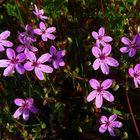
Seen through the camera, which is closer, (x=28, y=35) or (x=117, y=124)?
(x=117, y=124)

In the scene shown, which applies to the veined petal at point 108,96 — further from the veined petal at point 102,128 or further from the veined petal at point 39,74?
the veined petal at point 39,74

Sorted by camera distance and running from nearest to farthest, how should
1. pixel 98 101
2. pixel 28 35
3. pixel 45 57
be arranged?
pixel 98 101 < pixel 45 57 < pixel 28 35

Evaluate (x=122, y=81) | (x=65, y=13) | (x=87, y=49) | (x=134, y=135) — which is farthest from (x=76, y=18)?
(x=134, y=135)

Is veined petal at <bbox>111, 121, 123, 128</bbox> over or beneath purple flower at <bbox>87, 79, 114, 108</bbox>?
beneath

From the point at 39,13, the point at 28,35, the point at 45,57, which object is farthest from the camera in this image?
the point at 39,13

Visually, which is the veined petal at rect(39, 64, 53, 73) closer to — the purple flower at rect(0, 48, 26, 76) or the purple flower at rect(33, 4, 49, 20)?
the purple flower at rect(0, 48, 26, 76)

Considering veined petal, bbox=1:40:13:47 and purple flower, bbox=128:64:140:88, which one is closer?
purple flower, bbox=128:64:140:88

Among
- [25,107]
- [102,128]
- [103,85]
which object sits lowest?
[102,128]

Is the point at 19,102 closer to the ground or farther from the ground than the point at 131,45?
closer to the ground

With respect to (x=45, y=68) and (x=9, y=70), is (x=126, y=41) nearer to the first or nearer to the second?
(x=45, y=68)

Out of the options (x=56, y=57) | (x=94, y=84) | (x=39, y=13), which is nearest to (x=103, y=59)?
(x=94, y=84)

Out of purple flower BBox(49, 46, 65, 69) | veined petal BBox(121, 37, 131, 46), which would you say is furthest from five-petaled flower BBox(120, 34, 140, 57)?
purple flower BBox(49, 46, 65, 69)
